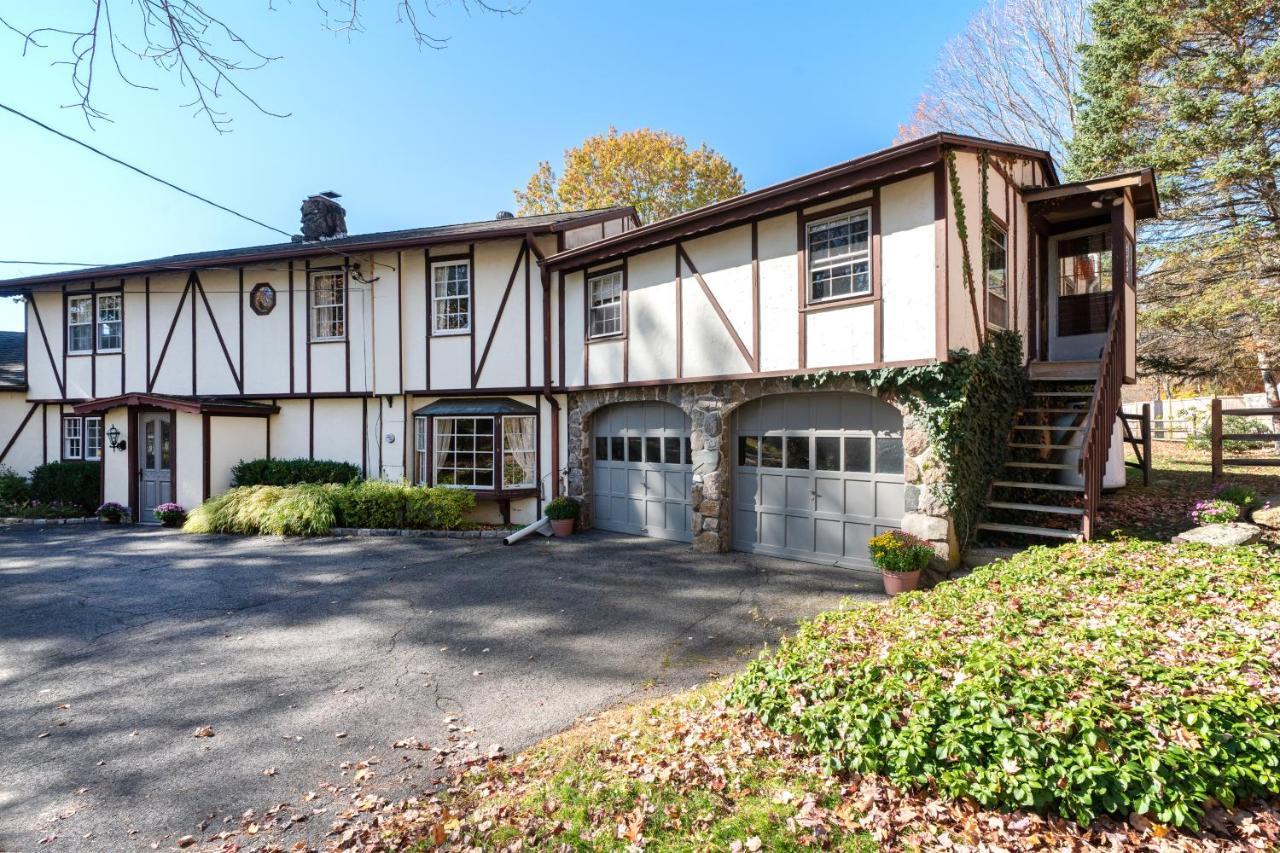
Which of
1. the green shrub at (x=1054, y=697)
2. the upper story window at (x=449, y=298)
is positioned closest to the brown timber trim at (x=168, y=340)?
the upper story window at (x=449, y=298)

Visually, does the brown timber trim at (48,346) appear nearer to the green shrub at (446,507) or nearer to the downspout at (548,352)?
the green shrub at (446,507)

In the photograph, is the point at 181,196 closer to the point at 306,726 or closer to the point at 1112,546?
the point at 306,726

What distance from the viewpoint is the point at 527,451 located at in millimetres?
12250

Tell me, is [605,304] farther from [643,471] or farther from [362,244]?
[362,244]

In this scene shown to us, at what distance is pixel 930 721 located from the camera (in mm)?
3133

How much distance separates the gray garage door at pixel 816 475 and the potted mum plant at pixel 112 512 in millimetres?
12723

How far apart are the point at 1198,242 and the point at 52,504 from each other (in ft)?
88.1

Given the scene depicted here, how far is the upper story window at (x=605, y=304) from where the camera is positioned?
1091 centimetres

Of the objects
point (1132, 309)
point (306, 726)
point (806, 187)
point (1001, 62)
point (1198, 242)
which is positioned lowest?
point (306, 726)

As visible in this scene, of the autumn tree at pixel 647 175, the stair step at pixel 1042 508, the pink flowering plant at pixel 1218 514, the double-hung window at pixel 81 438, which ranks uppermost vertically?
the autumn tree at pixel 647 175

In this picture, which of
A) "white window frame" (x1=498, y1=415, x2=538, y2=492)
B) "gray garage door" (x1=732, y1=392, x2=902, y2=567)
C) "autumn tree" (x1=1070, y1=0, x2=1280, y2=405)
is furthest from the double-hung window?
"autumn tree" (x1=1070, y1=0, x2=1280, y2=405)

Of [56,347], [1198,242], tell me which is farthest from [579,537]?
[1198,242]

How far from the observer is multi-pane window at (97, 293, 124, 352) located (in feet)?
47.6

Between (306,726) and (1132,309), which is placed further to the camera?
(1132,309)
